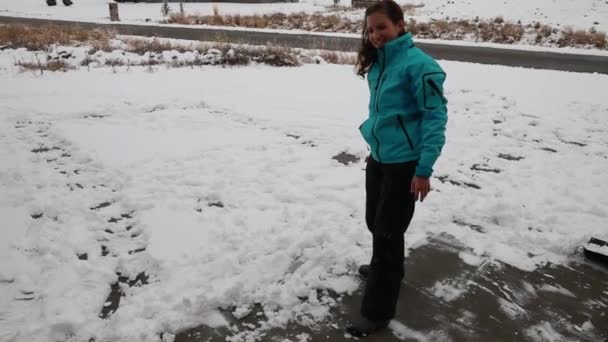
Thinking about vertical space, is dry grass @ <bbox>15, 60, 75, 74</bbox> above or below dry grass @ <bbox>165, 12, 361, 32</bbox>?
below

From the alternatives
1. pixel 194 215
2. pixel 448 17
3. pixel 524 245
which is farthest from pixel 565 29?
pixel 194 215

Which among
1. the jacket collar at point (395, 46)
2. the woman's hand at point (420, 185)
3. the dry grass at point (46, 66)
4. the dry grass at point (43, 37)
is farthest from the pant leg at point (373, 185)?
the dry grass at point (43, 37)

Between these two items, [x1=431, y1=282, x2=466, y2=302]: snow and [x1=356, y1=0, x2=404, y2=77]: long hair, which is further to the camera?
[x1=431, y1=282, x2=466, y2=302]: snow

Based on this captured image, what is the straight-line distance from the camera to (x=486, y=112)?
698 centimetres

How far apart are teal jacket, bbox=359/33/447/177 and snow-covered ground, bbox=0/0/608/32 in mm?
19428

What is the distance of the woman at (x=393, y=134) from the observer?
6.94 feet

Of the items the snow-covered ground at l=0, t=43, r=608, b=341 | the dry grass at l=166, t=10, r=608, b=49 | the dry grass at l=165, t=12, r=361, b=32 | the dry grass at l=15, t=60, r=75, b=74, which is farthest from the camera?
the dry grass at l=165, t=12, r=361, b=32

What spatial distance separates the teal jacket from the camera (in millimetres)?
2105

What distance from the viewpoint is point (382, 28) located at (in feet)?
7.07

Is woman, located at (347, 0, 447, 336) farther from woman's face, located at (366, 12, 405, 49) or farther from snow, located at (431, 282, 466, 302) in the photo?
snow, located at (431, 282, 466, 302)

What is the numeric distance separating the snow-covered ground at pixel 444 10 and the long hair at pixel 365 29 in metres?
19.3

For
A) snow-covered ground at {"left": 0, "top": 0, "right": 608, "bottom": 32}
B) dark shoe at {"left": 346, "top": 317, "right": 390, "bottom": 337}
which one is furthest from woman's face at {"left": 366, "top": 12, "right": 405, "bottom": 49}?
snow-covered ground at {"left": 0, "top": 0, "right": 608, "bottom": 32}

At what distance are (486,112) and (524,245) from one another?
4.02 metres

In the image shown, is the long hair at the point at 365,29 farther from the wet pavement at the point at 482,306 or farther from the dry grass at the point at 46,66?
the dry grass at the point at 46,66
